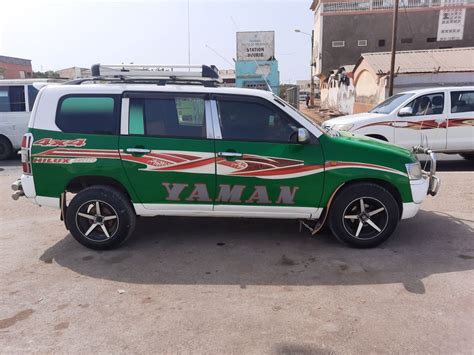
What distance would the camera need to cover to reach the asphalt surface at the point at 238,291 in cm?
299

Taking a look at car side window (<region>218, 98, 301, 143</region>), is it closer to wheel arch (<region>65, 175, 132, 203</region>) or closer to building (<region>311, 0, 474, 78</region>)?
wheel arch (<region>65, 175, 132, 203</region>)

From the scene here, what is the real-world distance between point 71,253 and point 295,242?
262 centimetres

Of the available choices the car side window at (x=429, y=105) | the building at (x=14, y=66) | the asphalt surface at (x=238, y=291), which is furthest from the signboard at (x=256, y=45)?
the building at (x=14, y=66)

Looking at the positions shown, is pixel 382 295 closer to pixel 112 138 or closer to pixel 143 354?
pixel 143 354

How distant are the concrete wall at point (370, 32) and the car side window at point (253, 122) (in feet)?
141

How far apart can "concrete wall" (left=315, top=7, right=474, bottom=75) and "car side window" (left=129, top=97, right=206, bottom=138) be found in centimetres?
4302

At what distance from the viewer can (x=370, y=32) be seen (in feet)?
144

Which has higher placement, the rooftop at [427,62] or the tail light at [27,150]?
the rooftop at [427,62]

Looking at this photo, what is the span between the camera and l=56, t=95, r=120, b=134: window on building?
4.49 meters

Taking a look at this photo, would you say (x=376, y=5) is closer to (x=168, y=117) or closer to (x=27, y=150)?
(x=168, y=117)

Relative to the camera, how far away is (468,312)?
3.32 m

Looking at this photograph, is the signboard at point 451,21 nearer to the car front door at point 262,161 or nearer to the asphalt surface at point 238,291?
the asphalt surface at point 238,291

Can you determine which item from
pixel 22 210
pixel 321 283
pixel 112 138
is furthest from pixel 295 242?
pixel 22 210

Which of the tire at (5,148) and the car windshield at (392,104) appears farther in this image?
the tire at (5,148)
